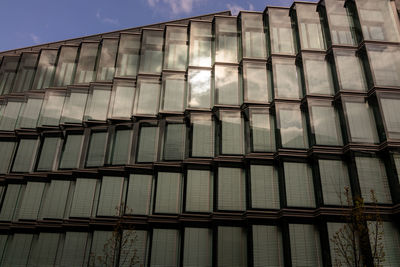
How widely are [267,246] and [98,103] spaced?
17.5 metres

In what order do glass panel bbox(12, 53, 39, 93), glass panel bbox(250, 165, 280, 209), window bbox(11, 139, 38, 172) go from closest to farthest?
1. glass panel bbox(250, 165, 280, 209)
2. window bbox(11, 139, 38, 172)
3. glass panel bbox(12, 53, 39, 93)

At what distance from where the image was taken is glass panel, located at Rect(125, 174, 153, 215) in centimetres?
2553

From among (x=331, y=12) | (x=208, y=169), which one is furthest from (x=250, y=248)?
(x=331, y=12)

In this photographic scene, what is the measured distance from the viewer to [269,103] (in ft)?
89.8

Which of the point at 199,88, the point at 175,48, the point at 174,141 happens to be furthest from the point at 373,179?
the point at 175,48

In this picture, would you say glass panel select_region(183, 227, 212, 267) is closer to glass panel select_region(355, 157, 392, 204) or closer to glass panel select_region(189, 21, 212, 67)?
glass panel select_region(355, 157, 392, 204)

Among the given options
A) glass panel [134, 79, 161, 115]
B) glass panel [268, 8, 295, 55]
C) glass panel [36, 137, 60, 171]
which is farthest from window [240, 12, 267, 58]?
glass panel [36, 137, 60, 171]

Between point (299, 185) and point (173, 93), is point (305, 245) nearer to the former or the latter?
point (299, 185)

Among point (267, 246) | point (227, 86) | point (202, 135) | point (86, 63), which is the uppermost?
point (86, 63)

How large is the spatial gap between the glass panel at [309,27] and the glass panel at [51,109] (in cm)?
2031

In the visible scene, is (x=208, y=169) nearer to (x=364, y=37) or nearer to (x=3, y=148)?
(x=364, y=37)

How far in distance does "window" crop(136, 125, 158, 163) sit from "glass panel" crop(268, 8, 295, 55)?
1115cm

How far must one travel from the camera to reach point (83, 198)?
26797 mm

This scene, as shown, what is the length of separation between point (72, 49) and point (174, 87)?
11579 mm
